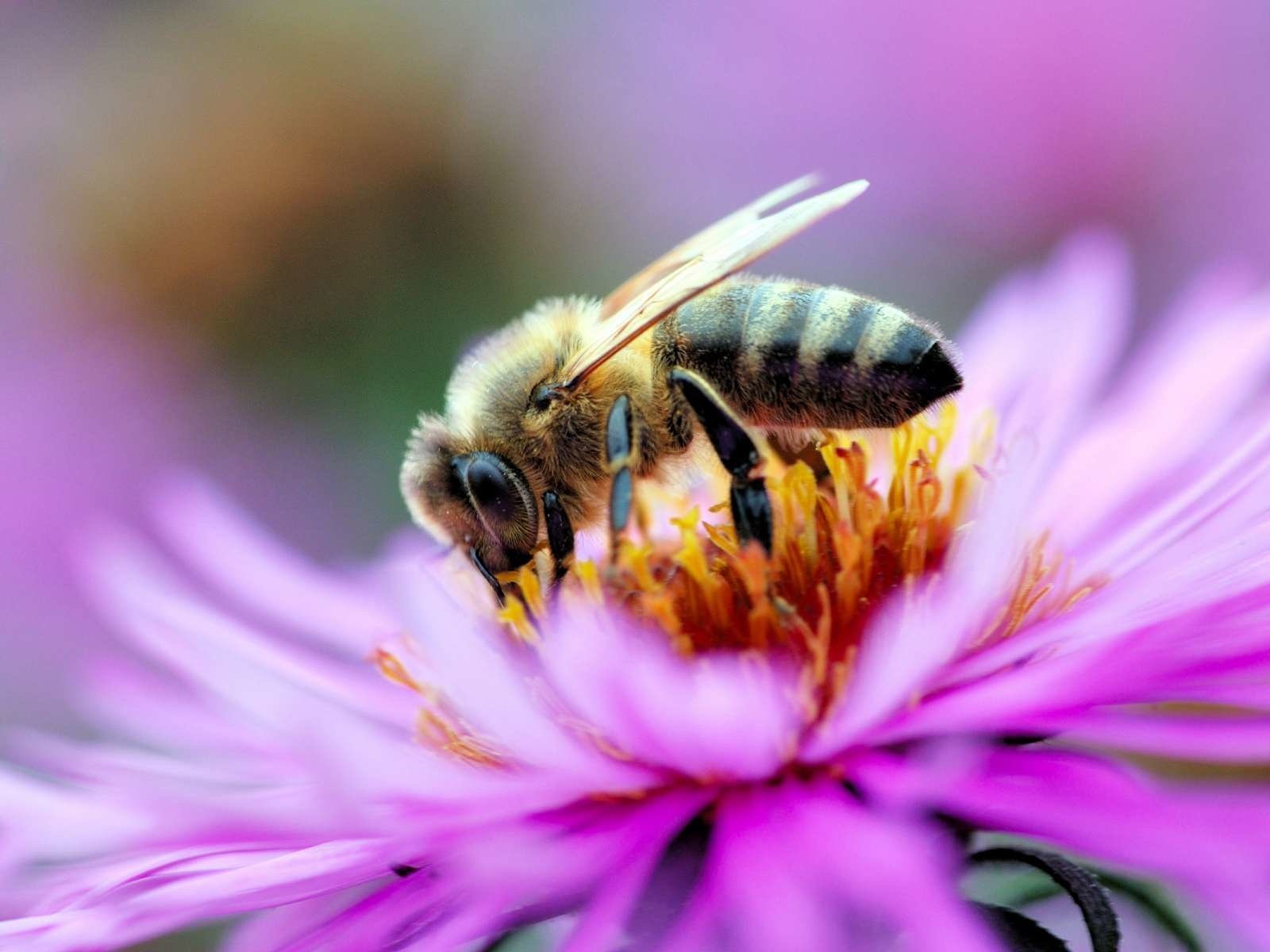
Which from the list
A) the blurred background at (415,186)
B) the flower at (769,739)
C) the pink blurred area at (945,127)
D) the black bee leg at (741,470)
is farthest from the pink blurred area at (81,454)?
the black bee leg at (741,470)

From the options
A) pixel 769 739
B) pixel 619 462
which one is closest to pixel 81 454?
pixel 619 462

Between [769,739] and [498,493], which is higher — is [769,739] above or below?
below

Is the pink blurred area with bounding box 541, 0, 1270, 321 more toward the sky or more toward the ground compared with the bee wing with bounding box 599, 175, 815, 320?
more toward the sky

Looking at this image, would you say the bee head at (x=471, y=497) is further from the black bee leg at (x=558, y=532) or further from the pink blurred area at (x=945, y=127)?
the pink blurred area at (x=945, y=127)

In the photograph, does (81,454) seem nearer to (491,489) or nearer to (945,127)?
(945,127)

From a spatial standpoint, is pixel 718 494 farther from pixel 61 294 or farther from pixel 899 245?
pixel 61 294

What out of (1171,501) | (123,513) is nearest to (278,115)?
(123,513)

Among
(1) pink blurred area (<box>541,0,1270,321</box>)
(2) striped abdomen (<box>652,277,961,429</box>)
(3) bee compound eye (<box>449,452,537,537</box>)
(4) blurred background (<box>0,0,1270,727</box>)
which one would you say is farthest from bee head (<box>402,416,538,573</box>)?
(1) pink blurred area (<box>541,0,1270,321</box>)

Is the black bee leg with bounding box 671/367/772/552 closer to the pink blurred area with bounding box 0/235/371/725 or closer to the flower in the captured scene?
the flower
